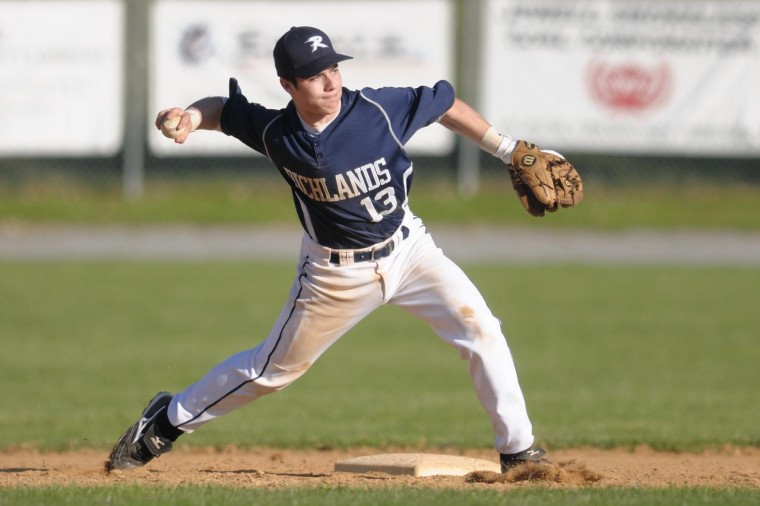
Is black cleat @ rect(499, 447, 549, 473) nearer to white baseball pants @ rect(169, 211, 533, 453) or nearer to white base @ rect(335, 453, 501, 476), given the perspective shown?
white baseball pants @ rect(169, 211, 533, 453)

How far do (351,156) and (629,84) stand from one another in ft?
42.8

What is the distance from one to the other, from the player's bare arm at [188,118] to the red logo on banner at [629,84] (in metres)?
12.8

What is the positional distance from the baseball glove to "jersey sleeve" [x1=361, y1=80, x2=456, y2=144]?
0.48 meters

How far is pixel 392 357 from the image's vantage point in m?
11.3

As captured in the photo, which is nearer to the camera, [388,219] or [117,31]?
[388,219]

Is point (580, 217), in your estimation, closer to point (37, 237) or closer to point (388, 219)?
point (37, 237)

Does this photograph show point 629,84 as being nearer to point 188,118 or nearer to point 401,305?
point 401,305

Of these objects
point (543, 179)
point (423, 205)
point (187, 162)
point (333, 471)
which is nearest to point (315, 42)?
point (543, 179)

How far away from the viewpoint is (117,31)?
59.7ft

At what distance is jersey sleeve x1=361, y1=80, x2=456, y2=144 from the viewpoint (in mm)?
5809

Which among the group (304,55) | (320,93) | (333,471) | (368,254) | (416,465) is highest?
(304,55)

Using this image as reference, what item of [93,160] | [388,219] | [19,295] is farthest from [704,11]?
[388,219]

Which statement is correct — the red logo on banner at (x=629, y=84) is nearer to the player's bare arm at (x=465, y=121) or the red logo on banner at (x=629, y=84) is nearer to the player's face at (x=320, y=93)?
the player's bare arm at (x=465, y=121)

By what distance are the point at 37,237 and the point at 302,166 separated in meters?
12.7
